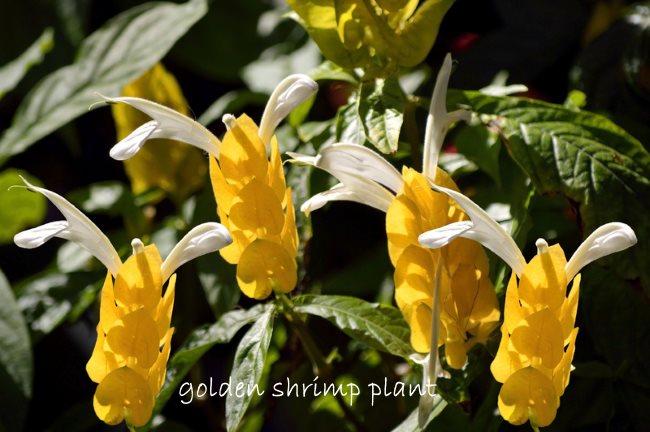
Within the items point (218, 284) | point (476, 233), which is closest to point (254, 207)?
point (476, 233)

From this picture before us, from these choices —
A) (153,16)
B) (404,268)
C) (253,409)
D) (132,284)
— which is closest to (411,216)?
(404,268)

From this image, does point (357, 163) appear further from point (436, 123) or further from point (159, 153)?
point (159, 153)

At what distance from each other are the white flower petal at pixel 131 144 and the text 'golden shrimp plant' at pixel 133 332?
4 centimetres

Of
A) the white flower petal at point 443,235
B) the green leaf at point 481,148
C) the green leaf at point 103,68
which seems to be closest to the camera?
the white flower petal at point 443,235

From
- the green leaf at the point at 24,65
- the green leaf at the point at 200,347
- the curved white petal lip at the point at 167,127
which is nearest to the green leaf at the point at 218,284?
the green leaf at the point at 200,347

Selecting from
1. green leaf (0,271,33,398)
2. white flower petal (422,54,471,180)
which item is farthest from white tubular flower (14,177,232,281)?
green leaf (0,271,33,398)

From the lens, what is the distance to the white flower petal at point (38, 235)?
44 centimetres

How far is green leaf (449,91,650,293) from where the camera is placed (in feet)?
1.61

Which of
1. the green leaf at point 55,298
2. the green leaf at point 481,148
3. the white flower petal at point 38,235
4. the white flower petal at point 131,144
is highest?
the white flower petal at point 131,144

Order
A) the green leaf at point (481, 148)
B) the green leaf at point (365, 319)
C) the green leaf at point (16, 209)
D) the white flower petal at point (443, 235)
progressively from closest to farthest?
the white flower petal at point (443, 235) < the green leaf at point (365, 319) < the green leaf at point (481, 148) < the green leaf at point (16, 209)

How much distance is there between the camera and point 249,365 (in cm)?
48

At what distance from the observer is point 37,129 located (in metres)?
0.77

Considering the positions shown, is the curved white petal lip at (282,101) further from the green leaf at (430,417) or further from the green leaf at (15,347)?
the green leaf at (15,347)

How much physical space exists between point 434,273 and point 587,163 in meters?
0.13
